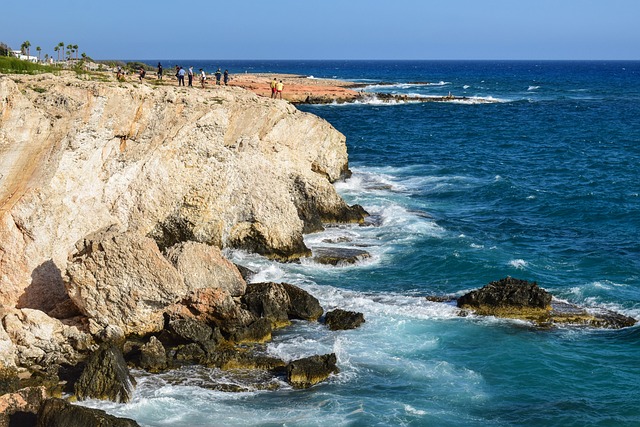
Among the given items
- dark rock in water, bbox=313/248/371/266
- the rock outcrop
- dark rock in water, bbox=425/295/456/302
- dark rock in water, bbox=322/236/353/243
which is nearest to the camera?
the rock outcrop

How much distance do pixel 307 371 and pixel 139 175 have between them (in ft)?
36.2

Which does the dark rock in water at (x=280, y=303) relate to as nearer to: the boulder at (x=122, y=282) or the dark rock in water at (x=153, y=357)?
the boulder at (x=122, y=282)

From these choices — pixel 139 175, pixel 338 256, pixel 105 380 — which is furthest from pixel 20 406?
pixel 338 256

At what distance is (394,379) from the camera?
20578 mm

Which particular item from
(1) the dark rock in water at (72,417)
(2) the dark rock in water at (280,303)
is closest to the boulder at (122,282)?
(2) the dark rock in water at (280,303)

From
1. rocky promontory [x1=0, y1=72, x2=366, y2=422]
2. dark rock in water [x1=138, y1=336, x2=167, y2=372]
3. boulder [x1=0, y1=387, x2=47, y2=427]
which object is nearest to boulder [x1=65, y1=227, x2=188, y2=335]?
rocky promontory [x1=0, y1=72, x2=366, y2=422]

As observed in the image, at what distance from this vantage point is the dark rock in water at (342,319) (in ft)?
77.6

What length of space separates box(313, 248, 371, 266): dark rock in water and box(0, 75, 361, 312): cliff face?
2.93 feet

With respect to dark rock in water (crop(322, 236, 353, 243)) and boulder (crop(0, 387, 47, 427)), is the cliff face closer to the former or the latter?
dark rock in water (crop(322, 236, 353, 243))

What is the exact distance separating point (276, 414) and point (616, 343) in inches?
438

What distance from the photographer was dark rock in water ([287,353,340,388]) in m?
19.9

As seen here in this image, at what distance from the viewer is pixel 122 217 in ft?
88.0

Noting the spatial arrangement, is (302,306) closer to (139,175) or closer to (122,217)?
(122,217)

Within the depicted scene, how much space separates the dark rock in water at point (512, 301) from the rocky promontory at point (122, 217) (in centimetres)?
545
